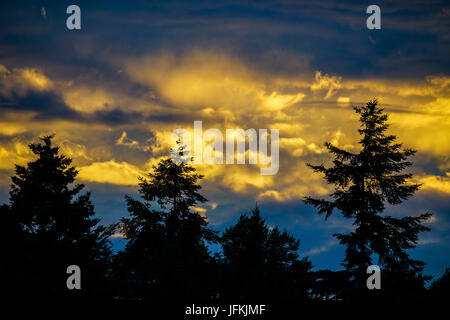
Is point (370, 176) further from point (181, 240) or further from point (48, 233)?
point (48, 233)

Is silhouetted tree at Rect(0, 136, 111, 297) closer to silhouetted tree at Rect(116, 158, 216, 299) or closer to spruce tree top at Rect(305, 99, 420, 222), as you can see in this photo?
silhouetted tree at Rect(116, 158, 216, 299)

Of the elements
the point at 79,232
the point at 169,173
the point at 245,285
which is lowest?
the point at 245,285

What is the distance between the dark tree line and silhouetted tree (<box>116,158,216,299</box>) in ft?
0.27

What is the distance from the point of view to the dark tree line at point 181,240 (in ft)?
78.4

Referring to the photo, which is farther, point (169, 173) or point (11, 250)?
point (169, 173)

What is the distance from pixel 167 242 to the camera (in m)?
28.2

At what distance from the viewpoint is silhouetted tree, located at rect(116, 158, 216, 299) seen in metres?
26.2

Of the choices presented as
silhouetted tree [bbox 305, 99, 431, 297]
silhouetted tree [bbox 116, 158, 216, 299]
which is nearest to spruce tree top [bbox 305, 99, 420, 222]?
silhouetted tree [bbox 305, 99, 431, 297]

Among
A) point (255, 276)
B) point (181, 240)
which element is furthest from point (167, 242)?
Result: point (255, 276)

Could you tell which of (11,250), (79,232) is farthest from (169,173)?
(11,250)

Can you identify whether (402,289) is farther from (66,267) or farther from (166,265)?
(66,267)

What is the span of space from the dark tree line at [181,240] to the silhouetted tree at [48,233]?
79mm
